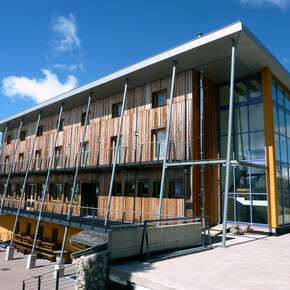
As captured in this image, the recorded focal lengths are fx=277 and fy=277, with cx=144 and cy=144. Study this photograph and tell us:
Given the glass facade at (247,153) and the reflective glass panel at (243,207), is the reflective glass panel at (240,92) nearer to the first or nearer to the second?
the glass facade at (247,153)

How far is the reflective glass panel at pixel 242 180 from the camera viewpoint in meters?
14.6

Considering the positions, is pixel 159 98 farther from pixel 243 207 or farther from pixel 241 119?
pixel 243 207

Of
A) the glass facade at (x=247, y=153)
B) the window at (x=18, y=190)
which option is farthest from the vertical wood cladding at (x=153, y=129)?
the window at (x=18, y=190)

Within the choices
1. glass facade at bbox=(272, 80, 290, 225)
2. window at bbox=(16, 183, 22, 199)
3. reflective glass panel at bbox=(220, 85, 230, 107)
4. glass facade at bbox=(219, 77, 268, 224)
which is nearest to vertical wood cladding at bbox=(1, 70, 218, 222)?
reflective glass panel at bbox=(220, 85, 230, 107)

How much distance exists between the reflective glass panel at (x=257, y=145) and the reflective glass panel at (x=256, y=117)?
38 centimetres

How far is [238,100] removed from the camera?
15.8m

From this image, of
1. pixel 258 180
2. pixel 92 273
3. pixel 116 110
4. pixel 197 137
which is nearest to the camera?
pixel 92 273

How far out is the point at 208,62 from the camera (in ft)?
47.2

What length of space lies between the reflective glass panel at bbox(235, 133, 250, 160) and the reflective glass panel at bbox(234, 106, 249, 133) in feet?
1.13

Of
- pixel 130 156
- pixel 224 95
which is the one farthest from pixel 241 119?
pixel 130 156

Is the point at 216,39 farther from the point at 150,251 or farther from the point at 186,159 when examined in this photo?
the point at 150,251

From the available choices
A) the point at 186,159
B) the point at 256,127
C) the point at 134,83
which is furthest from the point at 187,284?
the point at 134,83

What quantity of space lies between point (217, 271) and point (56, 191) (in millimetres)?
17709

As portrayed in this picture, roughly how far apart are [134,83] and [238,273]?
12884mm
